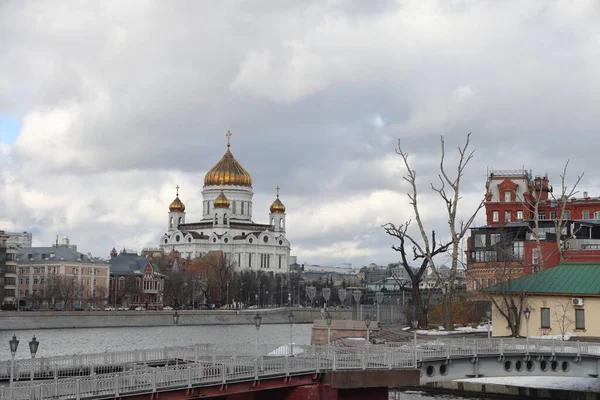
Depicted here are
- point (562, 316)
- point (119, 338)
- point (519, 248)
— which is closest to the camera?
point (562, 316)

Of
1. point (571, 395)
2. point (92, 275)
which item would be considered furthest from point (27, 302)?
point (571, 395)

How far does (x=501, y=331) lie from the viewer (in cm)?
5066

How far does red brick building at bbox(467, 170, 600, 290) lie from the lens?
7219cm

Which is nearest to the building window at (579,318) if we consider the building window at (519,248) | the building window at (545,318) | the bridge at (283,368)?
the building window at (545,318)

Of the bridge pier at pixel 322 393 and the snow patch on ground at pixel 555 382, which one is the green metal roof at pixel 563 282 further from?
the bridge pier at pixel 322 393

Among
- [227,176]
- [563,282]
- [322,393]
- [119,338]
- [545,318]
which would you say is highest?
[227,176]

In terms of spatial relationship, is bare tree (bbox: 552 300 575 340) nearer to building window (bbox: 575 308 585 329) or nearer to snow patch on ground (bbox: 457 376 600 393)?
building window (bbox: 575 308 585 329)

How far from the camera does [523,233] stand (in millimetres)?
87562

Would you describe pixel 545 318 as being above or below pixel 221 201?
below

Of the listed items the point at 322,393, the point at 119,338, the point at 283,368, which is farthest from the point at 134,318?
the point at 283,368

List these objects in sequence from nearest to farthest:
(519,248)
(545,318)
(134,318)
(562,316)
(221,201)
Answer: (562,316) < (545,318) < (519,248) < (134,318) < (221,201)

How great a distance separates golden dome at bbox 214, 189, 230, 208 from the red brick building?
93.7m

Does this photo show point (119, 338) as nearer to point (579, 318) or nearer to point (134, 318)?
point (134, 318)

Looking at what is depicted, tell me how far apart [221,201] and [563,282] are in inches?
A: 5932
